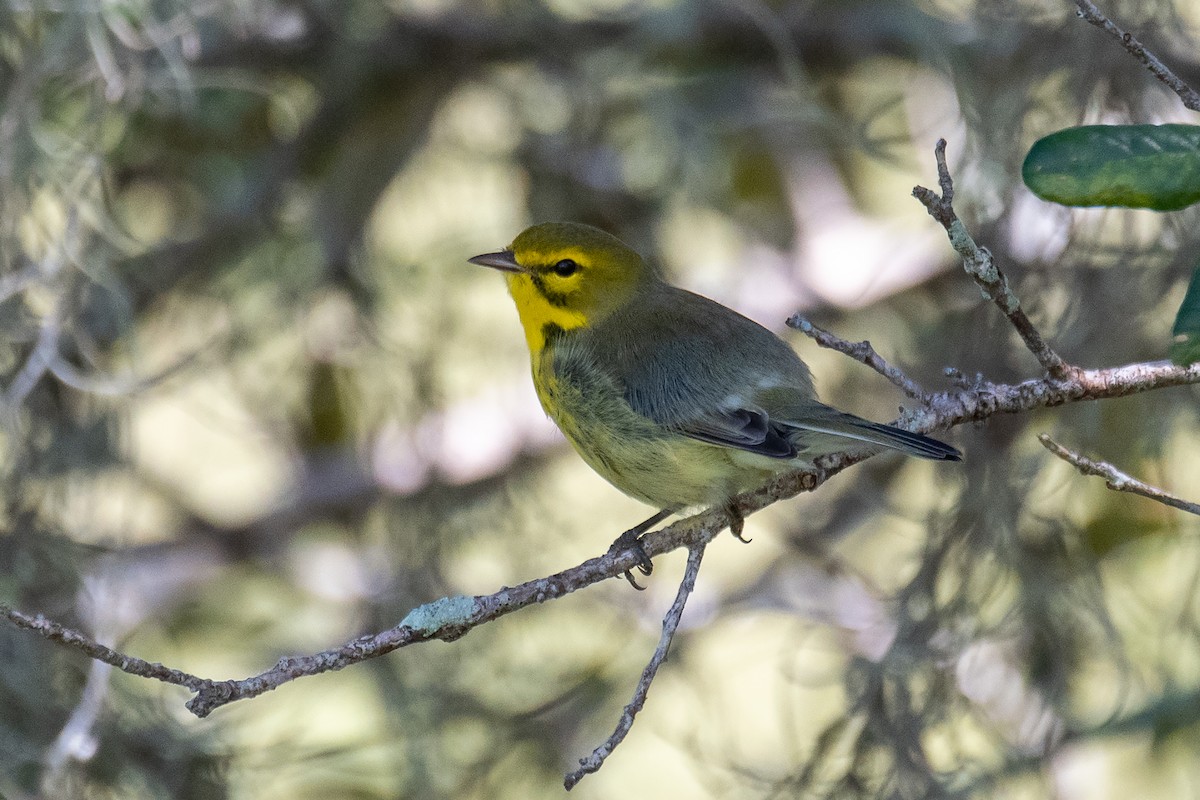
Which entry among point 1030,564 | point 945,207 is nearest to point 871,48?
point 1030,564

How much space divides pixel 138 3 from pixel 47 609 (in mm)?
1703

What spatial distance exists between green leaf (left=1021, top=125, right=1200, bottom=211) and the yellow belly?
3.72 ft

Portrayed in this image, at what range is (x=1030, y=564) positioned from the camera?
362cm

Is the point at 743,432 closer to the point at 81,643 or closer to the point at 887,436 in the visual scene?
the point at 887,436

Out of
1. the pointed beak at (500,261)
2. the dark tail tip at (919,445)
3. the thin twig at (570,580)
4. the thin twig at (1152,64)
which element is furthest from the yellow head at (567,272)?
the thin twig at (1152,64)

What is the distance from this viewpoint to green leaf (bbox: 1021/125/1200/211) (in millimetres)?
1651

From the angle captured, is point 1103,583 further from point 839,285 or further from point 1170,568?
point 839,285

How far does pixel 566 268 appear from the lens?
3.26 m

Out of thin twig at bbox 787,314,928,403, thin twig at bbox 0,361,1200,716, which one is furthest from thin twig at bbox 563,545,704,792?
thin twig at bbox 787,314,928,403

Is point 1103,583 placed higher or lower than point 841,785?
higher

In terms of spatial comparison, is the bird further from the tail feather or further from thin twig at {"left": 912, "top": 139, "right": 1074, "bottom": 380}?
thin twig at {"left": 912, "top": 139, "right": 1074, "bottom": 380}

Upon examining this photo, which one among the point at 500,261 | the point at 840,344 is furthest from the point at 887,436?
the point at 500,261

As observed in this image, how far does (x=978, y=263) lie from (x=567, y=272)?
1.47 metres

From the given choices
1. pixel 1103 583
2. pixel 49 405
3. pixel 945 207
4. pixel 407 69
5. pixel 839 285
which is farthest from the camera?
pixel 839 285
